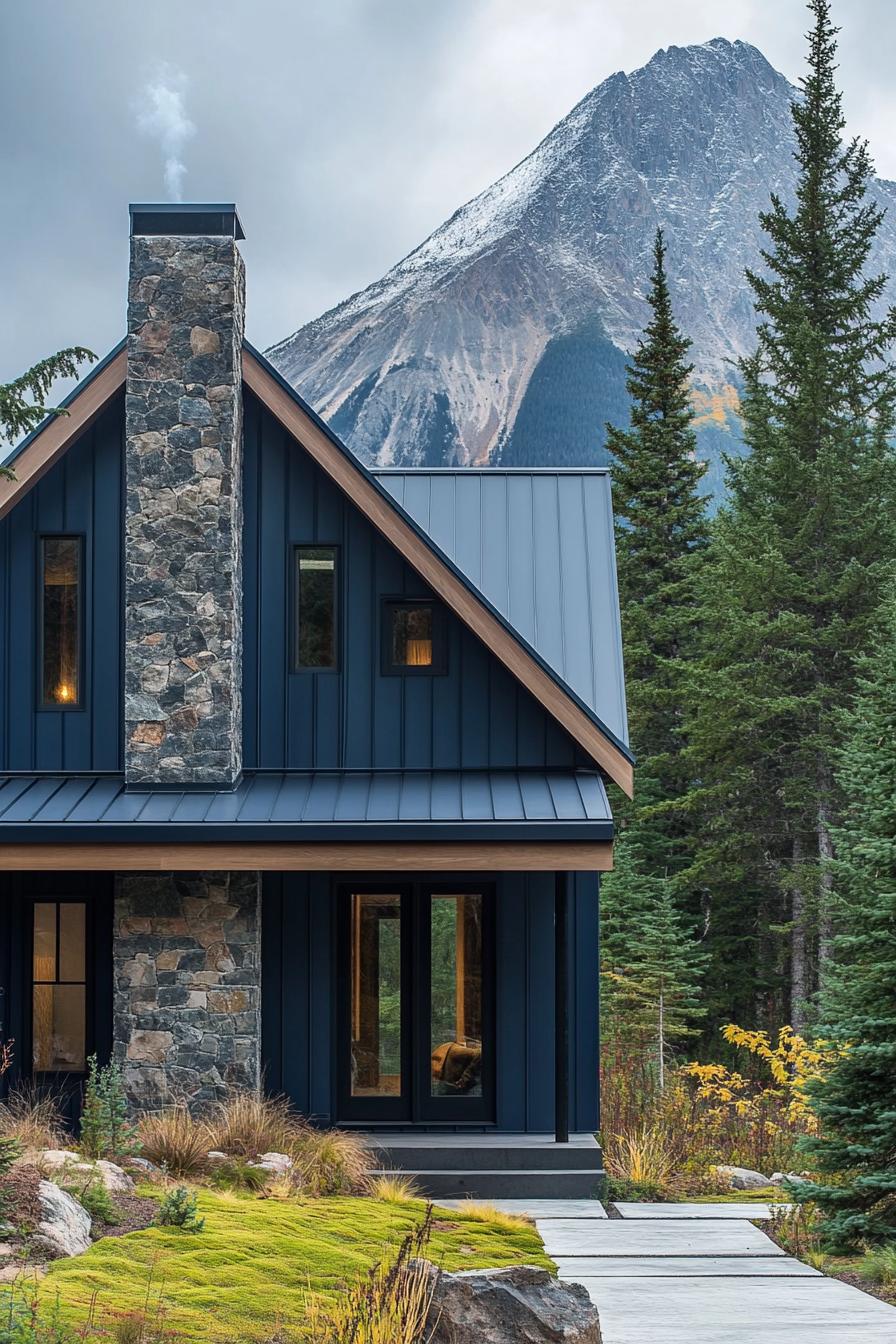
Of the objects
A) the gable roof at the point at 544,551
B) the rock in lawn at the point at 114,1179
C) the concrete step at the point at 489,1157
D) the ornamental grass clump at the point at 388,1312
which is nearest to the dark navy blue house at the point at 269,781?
the concrete step at the point at 489,1157

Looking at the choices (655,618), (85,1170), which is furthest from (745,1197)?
(655,618)

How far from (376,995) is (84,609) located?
4203 millimetres

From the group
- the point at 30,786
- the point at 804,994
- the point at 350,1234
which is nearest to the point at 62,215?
the point at 804,994

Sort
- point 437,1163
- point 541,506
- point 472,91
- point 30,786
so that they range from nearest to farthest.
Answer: point 437,1163 < point 30,786 < point 541,506 < point 472,91

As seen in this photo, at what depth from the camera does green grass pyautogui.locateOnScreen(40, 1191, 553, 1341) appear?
6352mm

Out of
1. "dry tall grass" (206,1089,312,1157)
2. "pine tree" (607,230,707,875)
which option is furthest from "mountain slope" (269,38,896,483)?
"dry tall grass" (206,1089,312,1157)

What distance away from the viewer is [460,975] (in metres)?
12.3

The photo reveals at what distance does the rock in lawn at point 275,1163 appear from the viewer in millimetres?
9827

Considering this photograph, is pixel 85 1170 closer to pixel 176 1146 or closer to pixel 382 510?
pixel 176 1146

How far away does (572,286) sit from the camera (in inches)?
5094

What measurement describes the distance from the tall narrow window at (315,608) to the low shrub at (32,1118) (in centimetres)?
421

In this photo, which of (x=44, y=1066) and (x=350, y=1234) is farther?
(x=44, y=1066)

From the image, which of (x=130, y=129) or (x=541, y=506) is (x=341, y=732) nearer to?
(x=541, y=506)

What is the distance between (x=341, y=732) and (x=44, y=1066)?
381 centimetres
